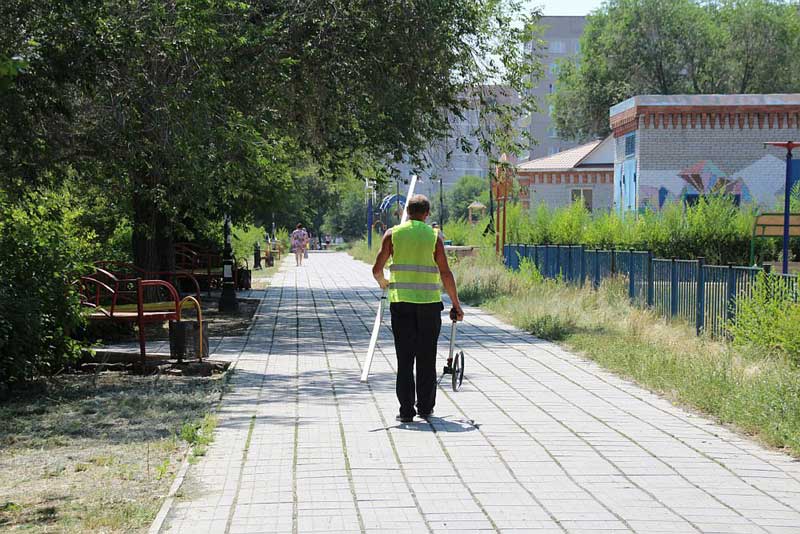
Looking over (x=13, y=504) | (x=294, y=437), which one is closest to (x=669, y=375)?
(x=294, y=437)

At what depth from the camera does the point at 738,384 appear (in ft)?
32.0

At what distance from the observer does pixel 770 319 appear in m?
12.0

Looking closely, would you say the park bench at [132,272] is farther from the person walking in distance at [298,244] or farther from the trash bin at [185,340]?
the person walking in distance at [298,244]

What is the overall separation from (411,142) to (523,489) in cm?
1279

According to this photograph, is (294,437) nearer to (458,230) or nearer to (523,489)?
(523,489)

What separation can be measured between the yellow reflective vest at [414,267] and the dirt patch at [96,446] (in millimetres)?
1818

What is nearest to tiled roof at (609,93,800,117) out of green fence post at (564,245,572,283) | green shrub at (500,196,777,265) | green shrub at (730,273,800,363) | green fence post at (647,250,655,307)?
green shrub at (500,196,777,265)

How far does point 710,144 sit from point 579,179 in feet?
67.5

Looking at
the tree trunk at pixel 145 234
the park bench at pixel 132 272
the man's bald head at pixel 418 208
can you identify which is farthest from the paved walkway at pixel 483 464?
the tree trunk at pixel 145 234

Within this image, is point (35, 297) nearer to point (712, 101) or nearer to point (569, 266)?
point (569, 266)

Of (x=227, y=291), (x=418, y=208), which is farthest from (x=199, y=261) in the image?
(x=418, y=208)

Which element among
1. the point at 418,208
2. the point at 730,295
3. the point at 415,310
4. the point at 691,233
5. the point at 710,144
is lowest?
the point at 730,295

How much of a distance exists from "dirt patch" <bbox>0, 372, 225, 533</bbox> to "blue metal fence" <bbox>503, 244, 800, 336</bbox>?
638cm

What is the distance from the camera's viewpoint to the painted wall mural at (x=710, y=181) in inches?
1457
